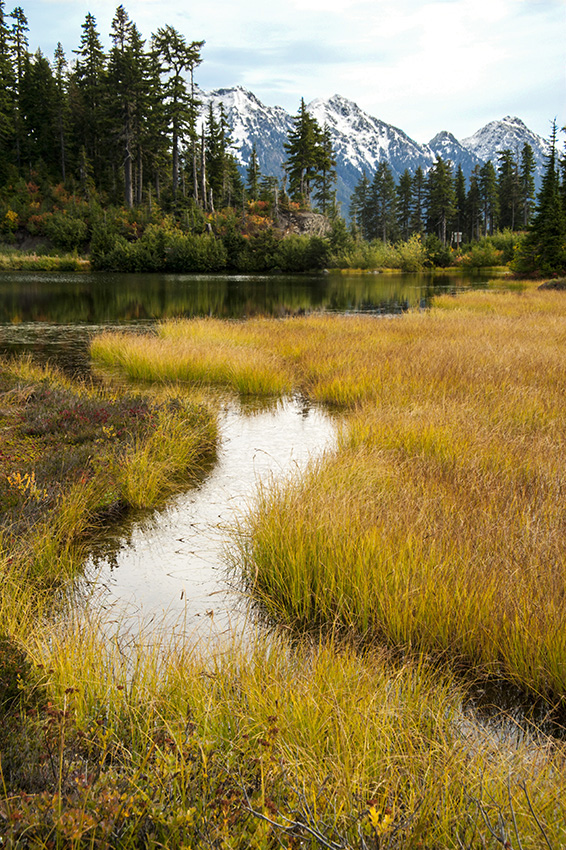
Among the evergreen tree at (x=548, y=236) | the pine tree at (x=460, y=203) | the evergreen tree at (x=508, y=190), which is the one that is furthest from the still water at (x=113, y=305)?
the pine tree at (x=460, y=203)

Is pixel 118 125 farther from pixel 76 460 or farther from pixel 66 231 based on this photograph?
pixel 76 460

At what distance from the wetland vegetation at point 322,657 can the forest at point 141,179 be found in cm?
4648

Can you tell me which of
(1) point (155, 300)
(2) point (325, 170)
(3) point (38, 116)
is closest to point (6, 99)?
(3) point (38, 116)

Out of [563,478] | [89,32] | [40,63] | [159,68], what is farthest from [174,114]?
[563,478]

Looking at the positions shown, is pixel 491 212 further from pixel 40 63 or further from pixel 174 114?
pixel 40 63

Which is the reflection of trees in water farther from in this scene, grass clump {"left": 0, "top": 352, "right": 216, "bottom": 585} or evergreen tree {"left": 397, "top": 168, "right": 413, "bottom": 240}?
evergreen tree {"left": 397, "top": 168, "right": 413, "bottom": 240}

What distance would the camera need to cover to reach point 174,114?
60219mm

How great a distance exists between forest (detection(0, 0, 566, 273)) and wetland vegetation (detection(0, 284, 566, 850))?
4648cm

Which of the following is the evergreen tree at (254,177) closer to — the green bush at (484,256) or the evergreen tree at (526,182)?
the green bush at (484,256)

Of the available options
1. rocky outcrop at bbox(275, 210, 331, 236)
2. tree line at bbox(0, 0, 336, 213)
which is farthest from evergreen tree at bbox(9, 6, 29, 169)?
rocky outcrop at bbox(275, 210, 331, 236)

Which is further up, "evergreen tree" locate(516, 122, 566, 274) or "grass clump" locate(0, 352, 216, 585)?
"evergreen tree" locate(516, 122, 566, 274)

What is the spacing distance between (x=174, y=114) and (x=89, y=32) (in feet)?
58.8

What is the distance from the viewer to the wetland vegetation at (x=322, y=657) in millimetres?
2012

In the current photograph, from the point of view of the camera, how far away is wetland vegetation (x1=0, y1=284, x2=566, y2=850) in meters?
2.01
